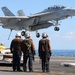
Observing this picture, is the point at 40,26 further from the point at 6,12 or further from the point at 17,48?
the point at 17,48

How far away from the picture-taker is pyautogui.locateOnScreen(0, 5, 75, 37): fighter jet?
164ft

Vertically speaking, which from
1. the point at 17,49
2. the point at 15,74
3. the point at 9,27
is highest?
the point at 9,27

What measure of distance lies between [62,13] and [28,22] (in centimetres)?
628

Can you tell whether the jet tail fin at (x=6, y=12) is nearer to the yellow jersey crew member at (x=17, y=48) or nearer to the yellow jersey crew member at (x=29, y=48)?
the yellow jersey crew member at (x=17, y=48)

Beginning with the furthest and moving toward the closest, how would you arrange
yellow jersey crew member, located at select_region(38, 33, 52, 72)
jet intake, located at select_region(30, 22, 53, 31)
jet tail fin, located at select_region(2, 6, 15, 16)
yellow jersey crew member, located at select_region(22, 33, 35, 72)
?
jet tail fin, located at select_region(2, 6, 15, 16), jet intake, located at select_region(30, 22, 53, 31), yellow jersey crew member, located at select_region(22, 33, 35, 72), yellow jersey crew member, located at select_region(38, 33, 52, 72)

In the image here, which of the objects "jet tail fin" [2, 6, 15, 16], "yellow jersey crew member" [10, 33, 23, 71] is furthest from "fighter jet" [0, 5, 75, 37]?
"yellow jersey crew member" [10, 33, 23, 71]

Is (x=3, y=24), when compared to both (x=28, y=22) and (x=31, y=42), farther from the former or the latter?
(x=31, y=42)

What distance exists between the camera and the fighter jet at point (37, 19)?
49.9 meters

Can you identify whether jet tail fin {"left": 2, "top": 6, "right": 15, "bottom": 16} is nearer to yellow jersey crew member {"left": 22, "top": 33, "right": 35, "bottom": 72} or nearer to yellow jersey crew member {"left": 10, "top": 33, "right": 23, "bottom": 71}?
yellow jersey crew member {"left": 10, "top": 33, "right": 23, "bottom": 71}

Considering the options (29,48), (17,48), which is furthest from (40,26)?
(29,48)

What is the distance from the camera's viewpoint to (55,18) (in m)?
51.0

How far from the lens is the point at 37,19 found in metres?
52.9

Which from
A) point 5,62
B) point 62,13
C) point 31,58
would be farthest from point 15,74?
point 62,13

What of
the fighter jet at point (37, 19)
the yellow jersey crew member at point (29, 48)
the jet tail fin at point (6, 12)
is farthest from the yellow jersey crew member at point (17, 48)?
the jet tail fin at point (6, 12)
